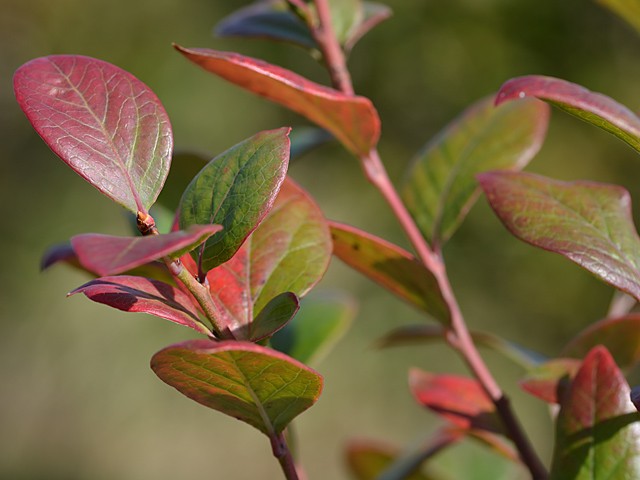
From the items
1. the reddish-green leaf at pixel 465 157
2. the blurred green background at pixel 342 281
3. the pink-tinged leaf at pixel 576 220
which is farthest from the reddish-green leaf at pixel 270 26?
the blurred green background at pixel 342 281

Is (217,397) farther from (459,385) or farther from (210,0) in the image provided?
(210,0)

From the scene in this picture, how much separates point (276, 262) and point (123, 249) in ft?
0.58

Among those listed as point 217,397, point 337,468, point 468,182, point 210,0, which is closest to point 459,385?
point 468,182

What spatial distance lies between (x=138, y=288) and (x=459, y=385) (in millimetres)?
313

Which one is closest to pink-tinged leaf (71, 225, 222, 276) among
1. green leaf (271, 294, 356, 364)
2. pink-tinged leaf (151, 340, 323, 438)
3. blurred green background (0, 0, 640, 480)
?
pink-tinged leaf (151, 340, 323, 438)

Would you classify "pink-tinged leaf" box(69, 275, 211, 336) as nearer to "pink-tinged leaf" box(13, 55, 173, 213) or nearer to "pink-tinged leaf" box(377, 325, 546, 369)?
"pink-tinged leaf" box(13, 55, 173, 213)

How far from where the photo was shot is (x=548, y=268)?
421 centimetres

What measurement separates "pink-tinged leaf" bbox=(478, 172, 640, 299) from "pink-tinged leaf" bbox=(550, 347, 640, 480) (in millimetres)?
69

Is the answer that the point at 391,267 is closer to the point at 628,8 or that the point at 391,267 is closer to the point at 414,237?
the point at 414,237

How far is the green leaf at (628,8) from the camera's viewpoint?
0.58m

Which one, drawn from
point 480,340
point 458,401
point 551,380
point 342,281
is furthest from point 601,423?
point 342,281

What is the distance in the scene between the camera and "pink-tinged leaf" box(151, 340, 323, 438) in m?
0.34

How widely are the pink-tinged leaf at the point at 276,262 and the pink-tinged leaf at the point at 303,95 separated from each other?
6cm

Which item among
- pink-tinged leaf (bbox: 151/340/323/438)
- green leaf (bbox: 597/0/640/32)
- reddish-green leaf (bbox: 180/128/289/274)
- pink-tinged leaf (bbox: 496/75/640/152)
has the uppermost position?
green leaf (bbox: 597/0/640/32)
